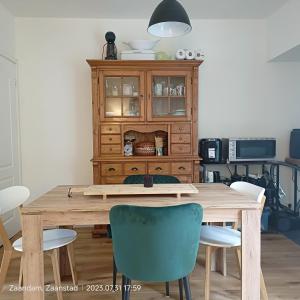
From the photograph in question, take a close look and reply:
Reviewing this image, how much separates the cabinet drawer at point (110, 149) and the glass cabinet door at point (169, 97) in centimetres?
52

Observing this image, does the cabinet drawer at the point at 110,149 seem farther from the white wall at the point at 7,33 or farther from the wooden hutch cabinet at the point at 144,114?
the white wall at the point at 7,33

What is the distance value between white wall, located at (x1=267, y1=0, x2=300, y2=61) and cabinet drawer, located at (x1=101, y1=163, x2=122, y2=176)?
2313 millimetres

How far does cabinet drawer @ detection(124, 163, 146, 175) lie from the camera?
10.7 feet

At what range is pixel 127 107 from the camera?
3357mm

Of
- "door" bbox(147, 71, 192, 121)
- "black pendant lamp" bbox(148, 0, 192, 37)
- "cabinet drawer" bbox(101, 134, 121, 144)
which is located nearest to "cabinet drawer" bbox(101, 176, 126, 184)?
"cabinet drawer" bbox(101, 134, 121, 144)

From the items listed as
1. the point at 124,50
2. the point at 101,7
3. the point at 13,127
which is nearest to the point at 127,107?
the point at 124,50

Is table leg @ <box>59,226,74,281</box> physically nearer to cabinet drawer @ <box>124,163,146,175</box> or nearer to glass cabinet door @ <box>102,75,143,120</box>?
cabinet drawer @ <box>124,163,146,175</box>

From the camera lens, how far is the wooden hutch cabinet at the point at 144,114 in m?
3.24

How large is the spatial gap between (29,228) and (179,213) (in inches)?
33.5

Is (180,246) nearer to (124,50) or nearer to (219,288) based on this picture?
(219,288)

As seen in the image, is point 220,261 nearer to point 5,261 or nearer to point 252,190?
point 252,190

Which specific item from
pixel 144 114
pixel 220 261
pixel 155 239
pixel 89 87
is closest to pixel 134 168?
pixel 144 114

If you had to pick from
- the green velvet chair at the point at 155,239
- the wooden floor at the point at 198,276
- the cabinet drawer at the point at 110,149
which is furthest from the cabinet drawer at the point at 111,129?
the green velvet chair at the point at 155,239

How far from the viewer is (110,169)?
3.24 m
